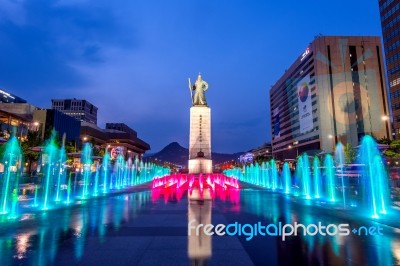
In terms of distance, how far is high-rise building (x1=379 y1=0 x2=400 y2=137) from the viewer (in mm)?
67938

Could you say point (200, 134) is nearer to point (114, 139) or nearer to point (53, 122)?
point (53, 122)

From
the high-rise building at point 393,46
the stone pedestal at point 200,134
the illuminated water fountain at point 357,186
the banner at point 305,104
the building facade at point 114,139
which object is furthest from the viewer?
the building facade at point 114,139

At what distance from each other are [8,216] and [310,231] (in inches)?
452

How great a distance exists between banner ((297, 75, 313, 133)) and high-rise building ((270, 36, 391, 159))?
0.36m

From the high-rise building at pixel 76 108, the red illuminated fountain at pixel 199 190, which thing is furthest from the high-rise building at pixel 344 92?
the high-rise building at pixel 76 108

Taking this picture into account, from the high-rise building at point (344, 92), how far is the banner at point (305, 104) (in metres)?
0.36

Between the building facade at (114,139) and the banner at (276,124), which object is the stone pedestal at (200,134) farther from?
the banner at (276,124)

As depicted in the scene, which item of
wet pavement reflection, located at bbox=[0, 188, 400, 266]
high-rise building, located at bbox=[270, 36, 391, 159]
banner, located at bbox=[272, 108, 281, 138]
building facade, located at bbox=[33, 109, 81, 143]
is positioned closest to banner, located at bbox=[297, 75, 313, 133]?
high-rise building, located at bbox=[270, 36, 391, 159]

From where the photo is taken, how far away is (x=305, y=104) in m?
103

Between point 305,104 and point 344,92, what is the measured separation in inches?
563

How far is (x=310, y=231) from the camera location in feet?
27.8

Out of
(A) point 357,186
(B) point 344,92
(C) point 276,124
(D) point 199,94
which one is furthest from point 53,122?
(C) point 276,124

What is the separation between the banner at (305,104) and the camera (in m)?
98.6

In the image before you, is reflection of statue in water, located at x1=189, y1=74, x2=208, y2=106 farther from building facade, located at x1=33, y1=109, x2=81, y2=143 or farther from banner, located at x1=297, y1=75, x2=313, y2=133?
banner, located at x1=297, y1=75, x2=313, y2=133
